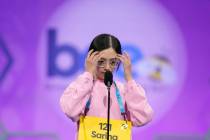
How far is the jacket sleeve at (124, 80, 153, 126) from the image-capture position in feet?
5.85

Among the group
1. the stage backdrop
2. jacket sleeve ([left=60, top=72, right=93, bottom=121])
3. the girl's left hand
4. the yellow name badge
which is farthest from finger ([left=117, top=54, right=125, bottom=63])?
the stage backdrop

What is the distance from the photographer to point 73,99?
1.75 metres

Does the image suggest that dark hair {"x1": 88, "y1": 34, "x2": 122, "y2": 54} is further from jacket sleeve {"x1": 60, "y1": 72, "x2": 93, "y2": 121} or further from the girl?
jacket sleeve {"x1": 60, "y1": 72, "x2": 93, "y2": 121}

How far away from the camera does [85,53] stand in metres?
3.19

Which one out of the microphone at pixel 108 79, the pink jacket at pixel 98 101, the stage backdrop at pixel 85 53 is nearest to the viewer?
the microphone at pixel 108 79

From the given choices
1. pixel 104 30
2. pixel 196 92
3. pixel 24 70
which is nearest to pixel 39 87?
pixel 24 70

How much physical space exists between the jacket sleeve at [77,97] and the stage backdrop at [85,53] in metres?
1.39

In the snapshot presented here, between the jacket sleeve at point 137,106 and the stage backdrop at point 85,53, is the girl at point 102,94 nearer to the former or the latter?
the jacket sleeve at point 137,106

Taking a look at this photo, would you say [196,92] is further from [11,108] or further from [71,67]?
[11,108]

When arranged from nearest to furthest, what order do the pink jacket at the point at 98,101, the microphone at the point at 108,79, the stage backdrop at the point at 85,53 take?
the microphone at the point at 108,79
the pink jacket at the point at 98,101
the stage backdrop at the point at 85,53

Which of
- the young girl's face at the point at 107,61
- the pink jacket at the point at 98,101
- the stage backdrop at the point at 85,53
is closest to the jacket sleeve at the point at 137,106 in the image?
the pink jacket at the point at 98,101

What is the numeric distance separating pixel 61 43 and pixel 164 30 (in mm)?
693

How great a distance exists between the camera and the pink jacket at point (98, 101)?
1756 millimetres

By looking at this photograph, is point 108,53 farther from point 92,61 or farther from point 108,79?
point 108,79
